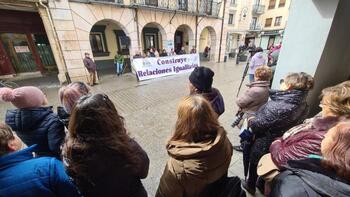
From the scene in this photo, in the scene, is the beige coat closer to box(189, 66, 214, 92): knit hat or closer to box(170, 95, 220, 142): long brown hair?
box(170, 95, 220, 142): long brown hair

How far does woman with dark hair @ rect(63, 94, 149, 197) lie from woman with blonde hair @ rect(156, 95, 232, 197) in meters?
0.30

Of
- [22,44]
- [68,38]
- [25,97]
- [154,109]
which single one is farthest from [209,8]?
[25,97]

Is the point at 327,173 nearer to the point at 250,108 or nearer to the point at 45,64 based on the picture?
the point at 250,108

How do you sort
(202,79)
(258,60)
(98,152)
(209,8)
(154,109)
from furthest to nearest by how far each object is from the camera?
(209,8), (258,60), (154,109), (202,79), (98,152)

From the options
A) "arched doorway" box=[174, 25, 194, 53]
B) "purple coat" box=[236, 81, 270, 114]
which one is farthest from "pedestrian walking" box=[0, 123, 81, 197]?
"arched doorway" box=[174, 25, 194, 53]

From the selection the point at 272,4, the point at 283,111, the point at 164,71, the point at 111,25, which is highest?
the point at 272,4

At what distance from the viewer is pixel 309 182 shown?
0.82 meters

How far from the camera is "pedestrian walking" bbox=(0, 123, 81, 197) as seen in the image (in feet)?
2.85

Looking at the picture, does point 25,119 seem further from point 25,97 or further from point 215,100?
point 215,100

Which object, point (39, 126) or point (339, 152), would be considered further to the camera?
point (39, 126)

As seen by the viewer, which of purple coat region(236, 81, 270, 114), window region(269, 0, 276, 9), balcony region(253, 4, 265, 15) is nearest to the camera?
purple coat region(236, 81, 270, 114)

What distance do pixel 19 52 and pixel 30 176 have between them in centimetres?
1211

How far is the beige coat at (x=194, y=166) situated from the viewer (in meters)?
1.05

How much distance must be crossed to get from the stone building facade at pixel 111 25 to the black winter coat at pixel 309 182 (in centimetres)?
882
